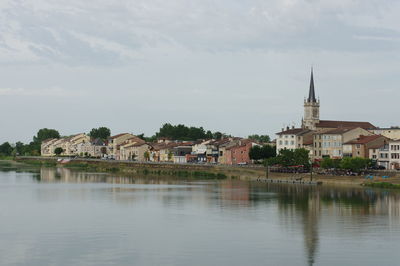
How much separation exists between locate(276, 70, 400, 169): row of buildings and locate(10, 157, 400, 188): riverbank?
6700 millimetres

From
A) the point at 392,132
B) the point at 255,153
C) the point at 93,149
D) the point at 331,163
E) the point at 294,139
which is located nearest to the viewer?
the point at 331,163

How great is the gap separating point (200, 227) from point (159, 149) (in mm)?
72354

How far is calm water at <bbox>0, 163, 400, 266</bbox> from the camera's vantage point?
25.3 m

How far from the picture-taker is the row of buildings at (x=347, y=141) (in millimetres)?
64812

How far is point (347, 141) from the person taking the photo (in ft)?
235

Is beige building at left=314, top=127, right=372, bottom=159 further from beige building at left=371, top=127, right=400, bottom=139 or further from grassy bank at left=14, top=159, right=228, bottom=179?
grassy bank at left=14, top=159, right=228, bottom=179

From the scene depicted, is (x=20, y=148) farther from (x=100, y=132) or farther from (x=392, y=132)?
(x=392, y=132)

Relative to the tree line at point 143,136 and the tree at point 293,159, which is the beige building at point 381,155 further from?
the tree line at point 143,136

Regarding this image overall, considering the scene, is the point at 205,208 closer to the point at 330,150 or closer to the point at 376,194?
the point at 376,194

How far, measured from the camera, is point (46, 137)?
176 meters

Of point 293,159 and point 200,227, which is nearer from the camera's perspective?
point 200,227

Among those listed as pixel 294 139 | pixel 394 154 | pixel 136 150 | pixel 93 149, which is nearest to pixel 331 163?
pixel 394 154

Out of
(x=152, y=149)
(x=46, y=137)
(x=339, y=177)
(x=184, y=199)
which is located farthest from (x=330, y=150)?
(x=46, y=137)

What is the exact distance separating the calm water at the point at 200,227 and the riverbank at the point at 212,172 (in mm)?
5339
